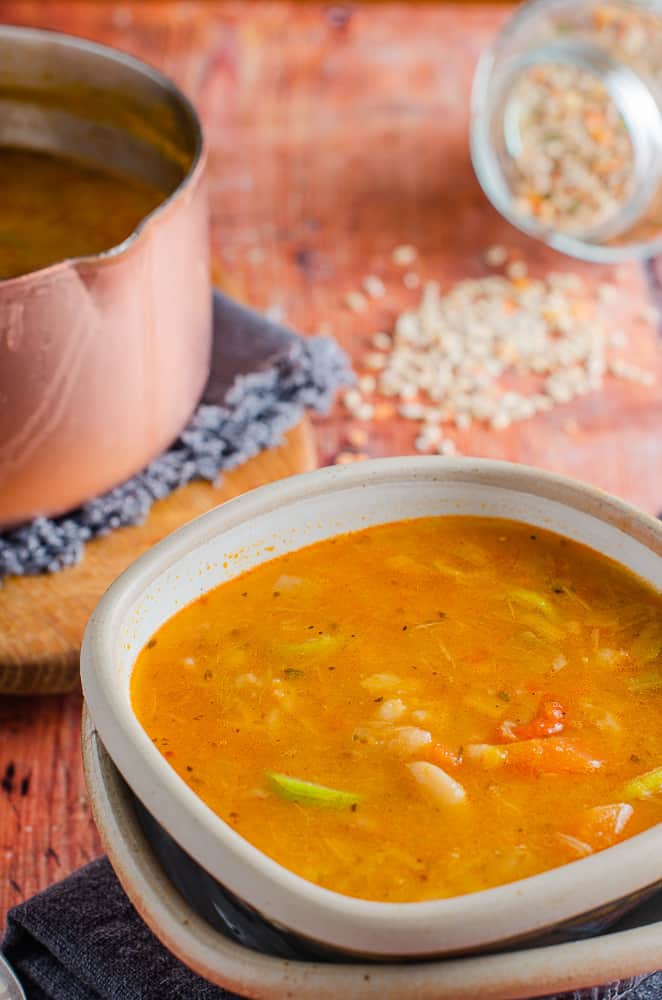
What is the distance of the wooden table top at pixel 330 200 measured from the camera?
6.31 ft

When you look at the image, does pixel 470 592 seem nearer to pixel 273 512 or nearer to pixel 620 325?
pixel 273 512

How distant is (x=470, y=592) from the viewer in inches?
60.7

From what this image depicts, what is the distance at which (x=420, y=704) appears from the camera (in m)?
1.40

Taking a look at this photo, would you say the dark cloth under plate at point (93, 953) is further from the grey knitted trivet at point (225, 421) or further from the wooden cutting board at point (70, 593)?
the grey knitted trivet at point (225, 421)

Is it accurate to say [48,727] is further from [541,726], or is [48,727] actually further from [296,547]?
[541,726]

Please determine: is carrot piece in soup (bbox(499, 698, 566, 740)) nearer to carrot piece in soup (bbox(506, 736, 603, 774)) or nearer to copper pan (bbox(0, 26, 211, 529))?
carrot piece in soup (bbox(506, 736, 603, 774))

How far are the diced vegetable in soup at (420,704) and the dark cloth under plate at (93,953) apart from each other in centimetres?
26

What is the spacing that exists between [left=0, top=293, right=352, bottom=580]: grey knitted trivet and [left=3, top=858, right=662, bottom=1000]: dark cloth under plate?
55 cm

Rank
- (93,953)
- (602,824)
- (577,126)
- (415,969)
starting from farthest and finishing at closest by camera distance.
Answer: (577,126) < (93,953) < (602,824) < (415,969)

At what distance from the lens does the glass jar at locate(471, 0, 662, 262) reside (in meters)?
2.90

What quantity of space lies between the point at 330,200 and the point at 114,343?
49.4 inches

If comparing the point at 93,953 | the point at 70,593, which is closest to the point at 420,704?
the point at 93,953

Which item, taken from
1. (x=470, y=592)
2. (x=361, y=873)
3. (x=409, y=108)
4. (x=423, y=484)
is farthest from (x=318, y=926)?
(x=409, y=108)

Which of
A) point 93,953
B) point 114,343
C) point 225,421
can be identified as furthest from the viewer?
point 225,421
